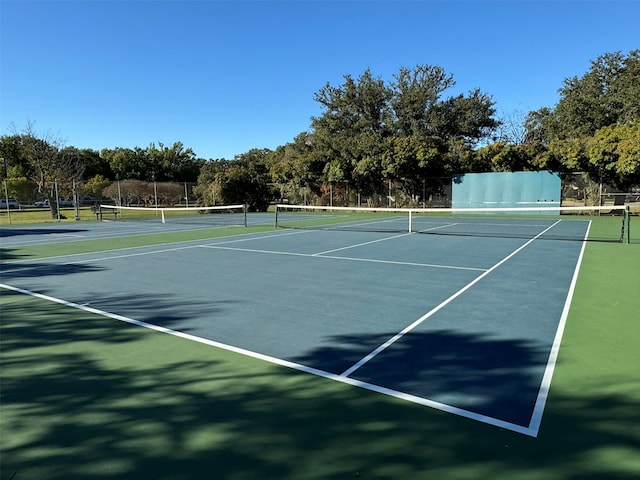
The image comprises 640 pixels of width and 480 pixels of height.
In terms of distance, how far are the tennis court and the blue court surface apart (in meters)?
0.02

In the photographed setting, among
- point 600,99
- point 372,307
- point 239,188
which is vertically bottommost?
point 372,307

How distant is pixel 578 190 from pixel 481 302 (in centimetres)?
2624

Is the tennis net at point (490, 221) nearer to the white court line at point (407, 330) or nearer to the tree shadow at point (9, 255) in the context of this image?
the white court line at point (407, 330)

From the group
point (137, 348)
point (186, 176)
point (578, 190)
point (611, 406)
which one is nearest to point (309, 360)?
point (137, 348)

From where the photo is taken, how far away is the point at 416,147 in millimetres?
32750

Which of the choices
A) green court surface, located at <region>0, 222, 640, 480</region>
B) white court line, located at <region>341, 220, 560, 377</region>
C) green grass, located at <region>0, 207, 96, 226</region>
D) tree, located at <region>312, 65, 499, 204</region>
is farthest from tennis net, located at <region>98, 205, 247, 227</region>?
green court surface, located at <region>0, 222, 640, 480</region>

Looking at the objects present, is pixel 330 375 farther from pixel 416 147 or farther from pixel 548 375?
pixel 416 147

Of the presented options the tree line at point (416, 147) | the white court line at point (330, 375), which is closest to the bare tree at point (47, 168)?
the tree line at point (416, 147)

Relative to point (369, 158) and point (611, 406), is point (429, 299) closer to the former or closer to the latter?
point (611, 406)

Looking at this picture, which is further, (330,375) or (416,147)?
(416,147)

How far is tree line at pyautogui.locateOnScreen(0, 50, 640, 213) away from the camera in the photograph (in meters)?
27.6

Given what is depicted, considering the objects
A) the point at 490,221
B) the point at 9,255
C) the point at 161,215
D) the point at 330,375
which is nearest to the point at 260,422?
the point at 330,375

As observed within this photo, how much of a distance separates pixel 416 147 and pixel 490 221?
1099 cm

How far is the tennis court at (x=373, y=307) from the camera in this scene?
381 cm
